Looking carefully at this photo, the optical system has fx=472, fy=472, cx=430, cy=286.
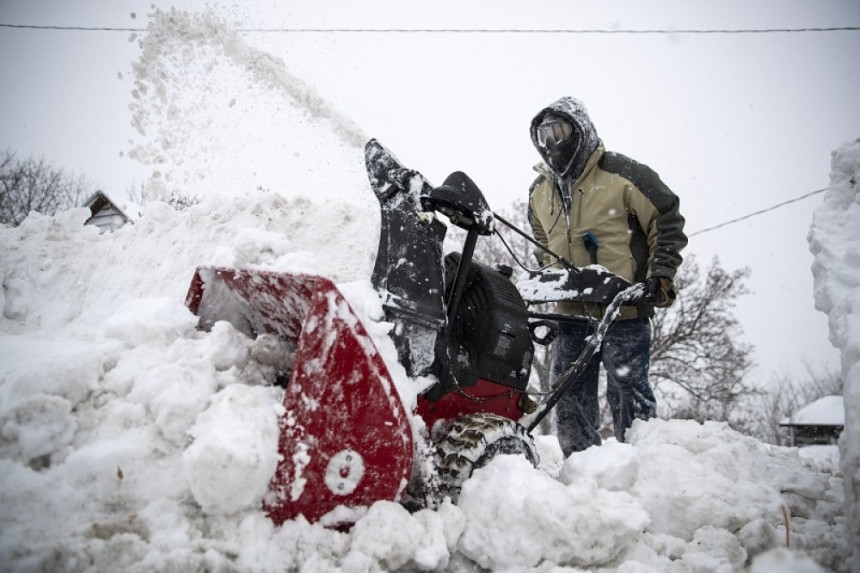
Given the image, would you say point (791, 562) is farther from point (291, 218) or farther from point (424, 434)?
point (291, 218)

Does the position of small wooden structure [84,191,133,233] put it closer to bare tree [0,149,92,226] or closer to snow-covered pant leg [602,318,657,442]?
bare tree [0,149,92,226]

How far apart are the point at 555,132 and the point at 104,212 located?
16.3 m

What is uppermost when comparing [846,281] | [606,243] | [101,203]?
[101,203]

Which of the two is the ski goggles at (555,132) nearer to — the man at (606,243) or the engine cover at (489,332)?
the man at (606,243)

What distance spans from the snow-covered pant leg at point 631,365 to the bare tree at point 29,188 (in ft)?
79.6

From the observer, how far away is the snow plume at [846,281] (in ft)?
4.76

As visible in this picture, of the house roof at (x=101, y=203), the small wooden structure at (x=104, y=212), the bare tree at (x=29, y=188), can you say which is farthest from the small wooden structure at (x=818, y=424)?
the bare tree at (x=29, y=188)

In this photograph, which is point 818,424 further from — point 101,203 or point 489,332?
point 101,203

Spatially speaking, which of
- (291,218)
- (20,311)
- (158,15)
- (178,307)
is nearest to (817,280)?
(178,307)

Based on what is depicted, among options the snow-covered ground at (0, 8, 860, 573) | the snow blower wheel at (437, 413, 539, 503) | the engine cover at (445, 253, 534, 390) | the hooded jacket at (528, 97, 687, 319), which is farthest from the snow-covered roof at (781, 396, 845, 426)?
the snow blower wheel at (437, 413, 539, 503)

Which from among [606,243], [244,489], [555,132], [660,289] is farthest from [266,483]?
[555,132]

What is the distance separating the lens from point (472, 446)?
2016 mm

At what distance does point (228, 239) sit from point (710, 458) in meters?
4.18

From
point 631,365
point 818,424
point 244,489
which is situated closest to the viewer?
point 244,489
